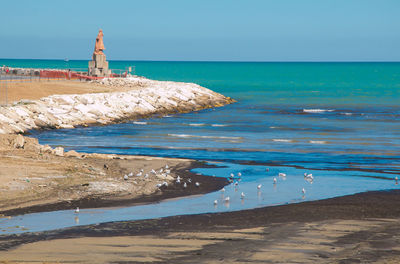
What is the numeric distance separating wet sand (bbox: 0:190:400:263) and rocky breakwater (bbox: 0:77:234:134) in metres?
20.3

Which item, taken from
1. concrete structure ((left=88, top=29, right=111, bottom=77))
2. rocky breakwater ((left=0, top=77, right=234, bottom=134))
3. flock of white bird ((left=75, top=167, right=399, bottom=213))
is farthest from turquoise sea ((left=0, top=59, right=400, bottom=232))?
concrete structure ((left=88, top=29, right=111, bottom=77))

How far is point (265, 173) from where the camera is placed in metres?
Result: 25.3

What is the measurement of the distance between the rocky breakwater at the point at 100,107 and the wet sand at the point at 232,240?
20.3 meters

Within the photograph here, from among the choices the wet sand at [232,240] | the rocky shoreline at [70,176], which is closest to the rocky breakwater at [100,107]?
the rocky shoreline at [70,176]

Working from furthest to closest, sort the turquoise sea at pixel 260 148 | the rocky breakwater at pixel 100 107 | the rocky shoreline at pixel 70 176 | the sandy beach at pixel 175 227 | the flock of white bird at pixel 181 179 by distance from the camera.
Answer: the rocky breakwater at pixel 100 107, the flock of white bird at pixel 181 179, the turquoise sea at pixel 260 148, the rocky shoreline at pixel 70 176, the sandy beach at pixel 175 227

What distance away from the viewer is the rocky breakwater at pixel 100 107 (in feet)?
128

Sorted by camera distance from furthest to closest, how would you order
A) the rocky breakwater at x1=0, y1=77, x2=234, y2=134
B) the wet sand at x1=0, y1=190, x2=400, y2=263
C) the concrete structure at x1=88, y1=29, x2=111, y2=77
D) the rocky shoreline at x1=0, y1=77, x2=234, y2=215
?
the concrete structure at x1=88, y1=29, x2=111, y2=77 < the rocky breakwater at x1=0, y1=77, x2=234, y2=134 < the rocky shoreline at x1=0, y1=77, x2=234, y2=215 < the wet sand at x1=0, y1=190, x2=400, y2=263

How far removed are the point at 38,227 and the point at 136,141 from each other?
1895cm

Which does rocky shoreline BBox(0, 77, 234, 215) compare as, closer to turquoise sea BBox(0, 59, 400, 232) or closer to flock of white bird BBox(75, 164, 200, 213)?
flock of white bird BBox(75, 164, 200, 213)

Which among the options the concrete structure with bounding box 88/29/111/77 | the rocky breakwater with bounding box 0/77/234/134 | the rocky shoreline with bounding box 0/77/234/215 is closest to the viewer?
the rocky shoreline with bounding box 0/77/234/215

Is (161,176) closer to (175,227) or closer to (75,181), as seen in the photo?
(75,181)

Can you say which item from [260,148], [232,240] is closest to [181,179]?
[232,240]

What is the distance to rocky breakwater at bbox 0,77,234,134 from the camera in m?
39.0

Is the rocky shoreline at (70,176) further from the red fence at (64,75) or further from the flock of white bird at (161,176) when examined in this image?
the red fence at (64,75)
